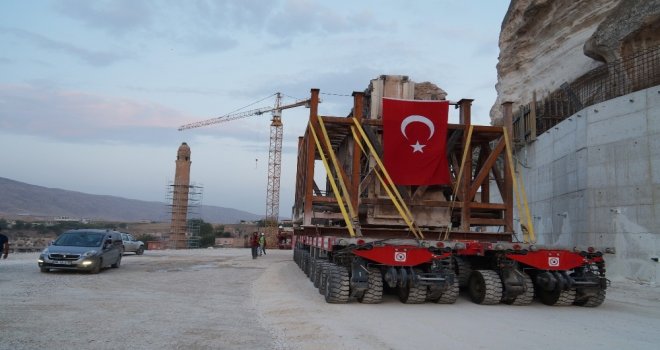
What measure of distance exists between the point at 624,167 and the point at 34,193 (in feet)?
566

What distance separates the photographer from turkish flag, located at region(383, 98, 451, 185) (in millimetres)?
12172

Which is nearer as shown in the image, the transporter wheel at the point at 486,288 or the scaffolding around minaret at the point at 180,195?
the transporter wheel at the point at 486,288

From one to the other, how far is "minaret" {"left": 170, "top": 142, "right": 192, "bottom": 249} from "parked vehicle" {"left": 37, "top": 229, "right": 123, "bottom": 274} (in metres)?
47.0

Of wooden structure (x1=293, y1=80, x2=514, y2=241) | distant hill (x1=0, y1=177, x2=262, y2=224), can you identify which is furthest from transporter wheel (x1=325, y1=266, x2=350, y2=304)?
distant hill (x1=0, y1=177, x2=262, y2=224)

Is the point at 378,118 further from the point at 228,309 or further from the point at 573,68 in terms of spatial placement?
the point at 573,68

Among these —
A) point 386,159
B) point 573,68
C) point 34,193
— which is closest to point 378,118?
point 386,159

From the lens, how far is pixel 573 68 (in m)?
27.5

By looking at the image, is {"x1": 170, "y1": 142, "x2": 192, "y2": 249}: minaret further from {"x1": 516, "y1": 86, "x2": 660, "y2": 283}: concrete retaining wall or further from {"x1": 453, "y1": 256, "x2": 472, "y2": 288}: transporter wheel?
{"x1": 453, "y1": 256, "x2": 472, "y2": 288}: transporter wheel

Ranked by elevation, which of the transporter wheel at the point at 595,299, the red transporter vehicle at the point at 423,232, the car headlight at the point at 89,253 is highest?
the red transporter vehicle at the point at 423,232

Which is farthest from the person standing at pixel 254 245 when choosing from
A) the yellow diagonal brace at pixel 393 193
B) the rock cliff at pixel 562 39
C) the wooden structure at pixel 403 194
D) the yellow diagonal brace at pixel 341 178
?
the rock cliff at pixel 562 39

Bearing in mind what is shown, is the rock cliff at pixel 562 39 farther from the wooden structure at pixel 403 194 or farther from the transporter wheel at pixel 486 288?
the transporter wheel at pixel 486 288

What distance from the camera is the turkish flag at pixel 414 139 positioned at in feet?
39.9

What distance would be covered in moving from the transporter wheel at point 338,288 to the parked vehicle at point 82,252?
924 centimetres

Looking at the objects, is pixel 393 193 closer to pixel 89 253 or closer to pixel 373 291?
pixel 373 291
